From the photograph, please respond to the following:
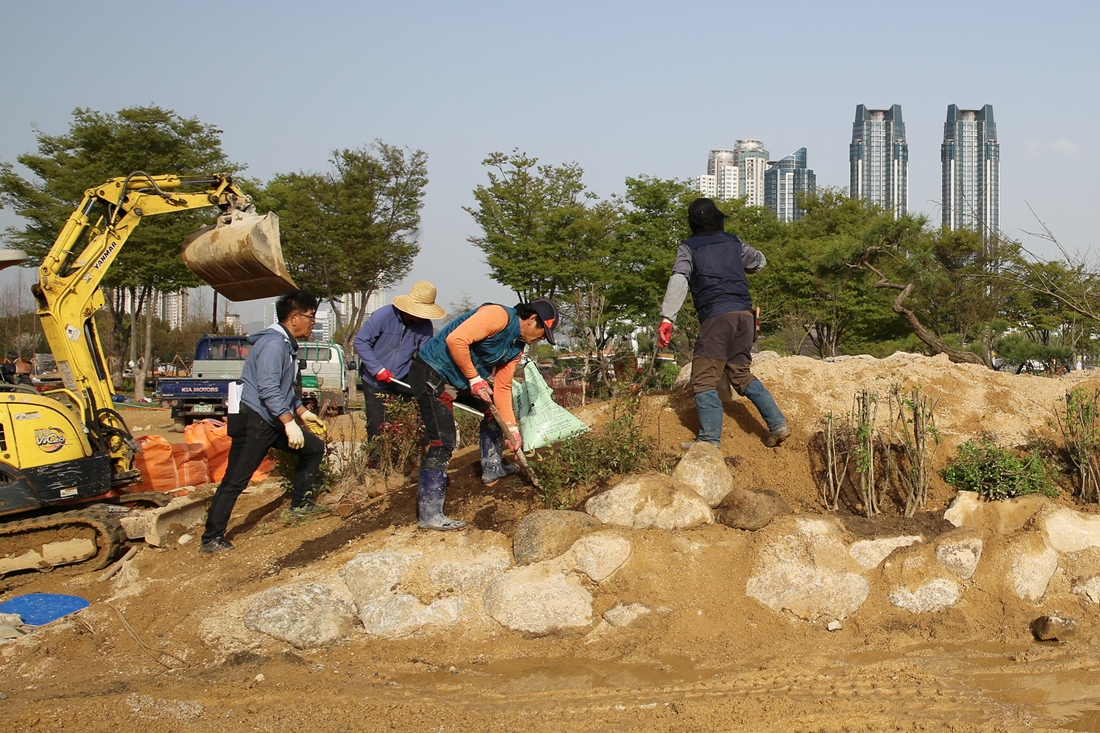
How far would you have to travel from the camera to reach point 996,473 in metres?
5.03

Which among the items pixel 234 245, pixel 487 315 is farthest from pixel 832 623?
pixel 234 245

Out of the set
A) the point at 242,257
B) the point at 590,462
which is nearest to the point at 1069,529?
the point at 590,462

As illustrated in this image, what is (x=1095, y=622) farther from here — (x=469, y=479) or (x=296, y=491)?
(x=296, y=491)

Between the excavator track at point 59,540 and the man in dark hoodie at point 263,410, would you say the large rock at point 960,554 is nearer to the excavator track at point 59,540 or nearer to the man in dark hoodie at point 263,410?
the man in dark hoodie at point 263,410

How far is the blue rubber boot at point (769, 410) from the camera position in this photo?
18.6 ft

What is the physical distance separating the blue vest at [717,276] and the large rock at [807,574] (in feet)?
5.41

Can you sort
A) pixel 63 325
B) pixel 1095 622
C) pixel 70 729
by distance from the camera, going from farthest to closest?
1. pixel 63 325
2. pixel 1095 622
3. pixel 70 729

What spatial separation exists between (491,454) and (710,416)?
1446 millimetres

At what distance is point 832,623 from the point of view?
14.1 ft

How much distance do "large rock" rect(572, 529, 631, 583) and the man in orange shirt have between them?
84 cm

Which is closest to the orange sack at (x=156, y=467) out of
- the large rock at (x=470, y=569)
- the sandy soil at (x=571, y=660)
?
the sandy soil at (x=571, y=660)

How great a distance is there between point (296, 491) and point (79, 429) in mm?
2132

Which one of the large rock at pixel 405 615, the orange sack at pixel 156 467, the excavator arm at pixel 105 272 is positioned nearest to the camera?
the large rock at pixel 405 615

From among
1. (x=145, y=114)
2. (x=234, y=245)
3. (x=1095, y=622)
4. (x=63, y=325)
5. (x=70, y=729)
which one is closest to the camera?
(x=70, y=729)
